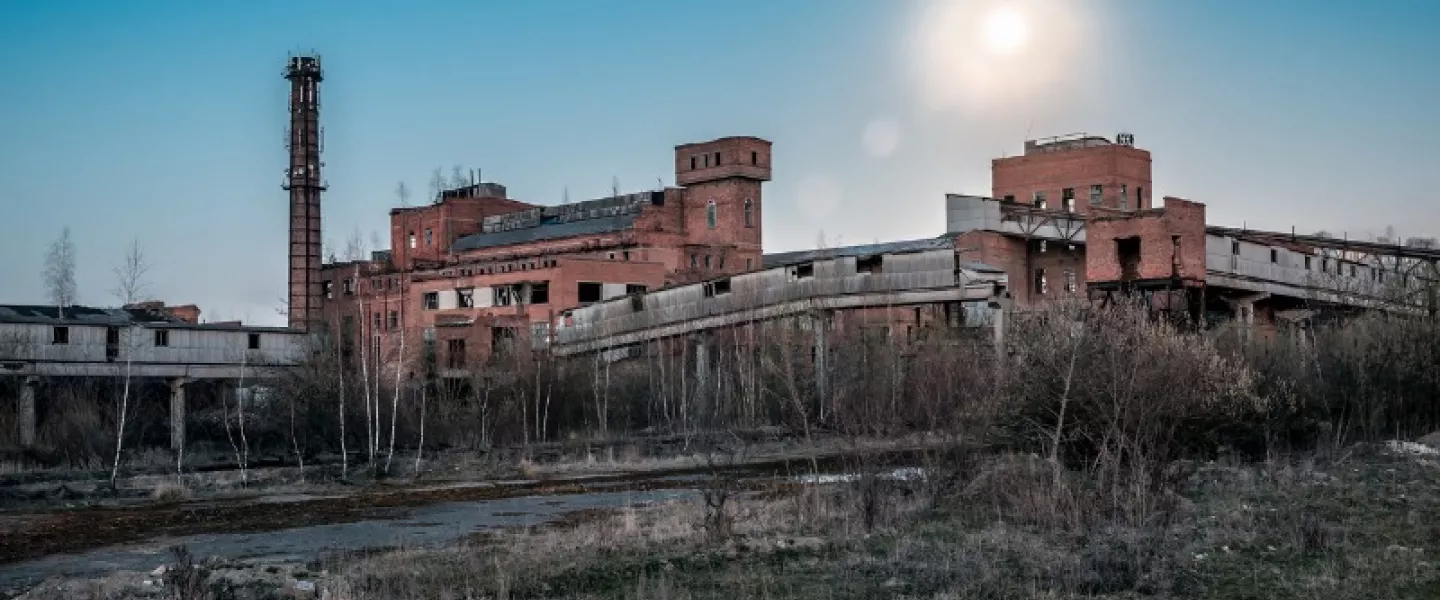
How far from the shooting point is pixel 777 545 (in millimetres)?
13867

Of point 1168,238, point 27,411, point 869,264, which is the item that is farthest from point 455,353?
point 1168,238

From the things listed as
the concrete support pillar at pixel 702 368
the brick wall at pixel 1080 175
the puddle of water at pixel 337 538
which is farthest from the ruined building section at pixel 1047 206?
the puddle of water at pixel 337 538

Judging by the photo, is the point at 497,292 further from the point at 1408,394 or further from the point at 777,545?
the point at 777,545

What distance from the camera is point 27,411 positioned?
1566 inches

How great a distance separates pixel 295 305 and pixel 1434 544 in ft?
201

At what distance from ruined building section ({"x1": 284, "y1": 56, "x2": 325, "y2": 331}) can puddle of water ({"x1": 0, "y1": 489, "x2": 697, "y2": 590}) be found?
4818 cm

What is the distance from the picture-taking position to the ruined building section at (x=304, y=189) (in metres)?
67.4

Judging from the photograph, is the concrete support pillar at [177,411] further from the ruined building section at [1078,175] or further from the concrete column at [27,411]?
the ruined building section at [1078,175]

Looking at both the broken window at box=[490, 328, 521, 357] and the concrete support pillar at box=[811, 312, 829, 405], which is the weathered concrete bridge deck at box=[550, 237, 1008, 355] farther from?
the broken window at box=[490, 328, 521, 357]

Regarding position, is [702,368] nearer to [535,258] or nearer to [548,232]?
[535,258]

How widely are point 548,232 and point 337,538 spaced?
55.7 metres

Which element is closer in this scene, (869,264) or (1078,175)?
(869,264)

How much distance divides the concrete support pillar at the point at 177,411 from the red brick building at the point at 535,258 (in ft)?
33.0

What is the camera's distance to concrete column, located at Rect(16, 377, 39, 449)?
37844 millimetres
